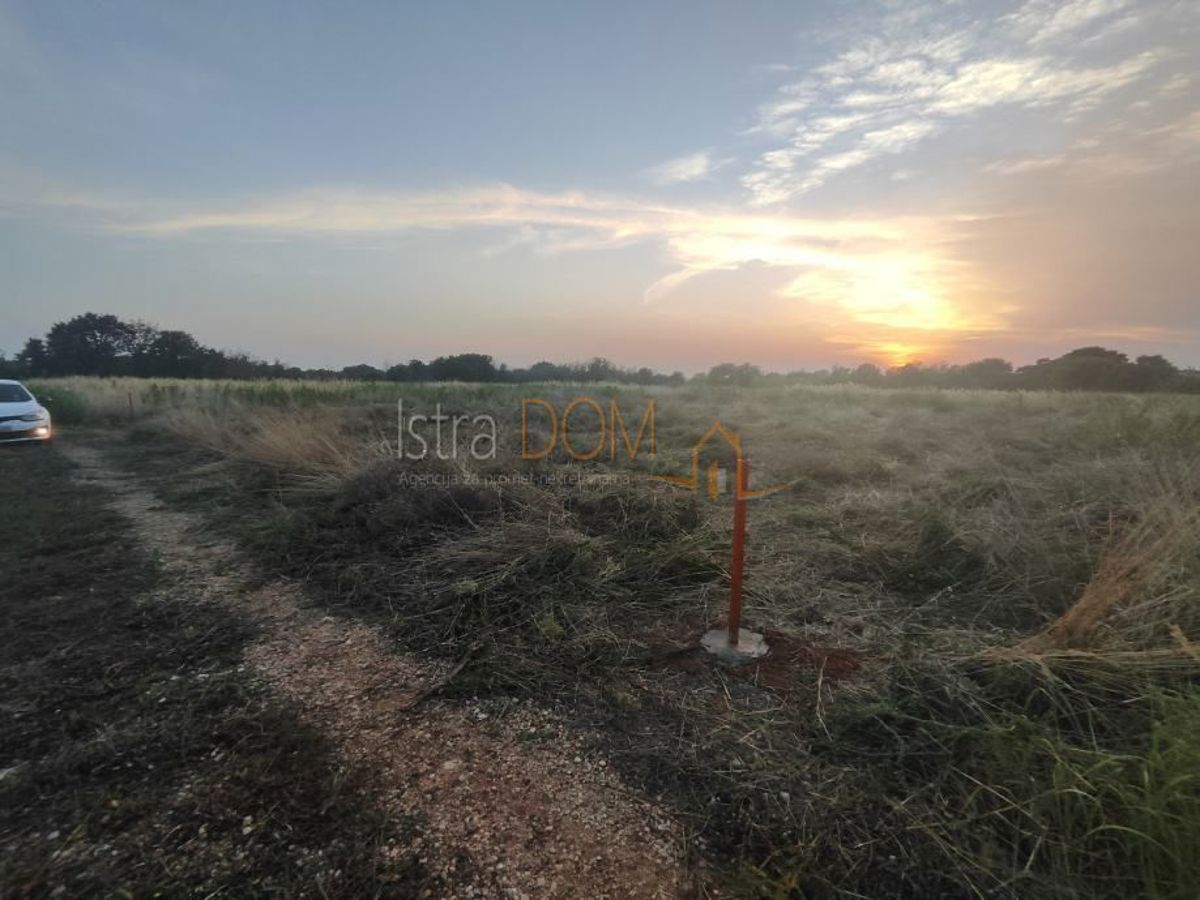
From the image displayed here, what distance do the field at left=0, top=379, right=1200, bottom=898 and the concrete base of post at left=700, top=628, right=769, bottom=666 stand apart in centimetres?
9

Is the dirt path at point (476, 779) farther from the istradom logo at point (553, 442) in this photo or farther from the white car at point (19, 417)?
the white car at point (19, 417)

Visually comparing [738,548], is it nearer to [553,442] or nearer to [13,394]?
[553,442]

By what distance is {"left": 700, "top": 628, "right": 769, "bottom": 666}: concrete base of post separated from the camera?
2.82m

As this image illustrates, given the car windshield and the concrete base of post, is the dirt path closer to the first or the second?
the concrete base of post

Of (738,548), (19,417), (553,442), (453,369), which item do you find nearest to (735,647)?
(738,548)

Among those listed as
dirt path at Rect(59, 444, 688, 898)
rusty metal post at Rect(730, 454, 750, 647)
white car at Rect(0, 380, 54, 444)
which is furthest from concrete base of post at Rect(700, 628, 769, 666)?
white car at Rect(0, 380, 54, 444)

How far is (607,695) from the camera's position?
8.30ft

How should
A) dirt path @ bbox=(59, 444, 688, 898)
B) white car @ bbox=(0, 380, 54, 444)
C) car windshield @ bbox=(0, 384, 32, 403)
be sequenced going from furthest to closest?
car windshield @ bbox=(0, 384, 32, 403)
white car @ bbox=(0, 380, 54, 444)
dirt path @ bbox=(59, 444, 688, 898)

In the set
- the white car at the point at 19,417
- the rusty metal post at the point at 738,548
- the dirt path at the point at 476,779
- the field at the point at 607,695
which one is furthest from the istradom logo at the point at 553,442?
the white car at the point at 19,417

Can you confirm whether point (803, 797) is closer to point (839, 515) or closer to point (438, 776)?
point (438, 776)

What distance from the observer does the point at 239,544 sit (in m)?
4.73

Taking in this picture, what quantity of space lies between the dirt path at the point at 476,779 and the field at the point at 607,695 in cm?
1

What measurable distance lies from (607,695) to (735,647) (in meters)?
0.81

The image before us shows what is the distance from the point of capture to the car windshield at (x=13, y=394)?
33.2ft
